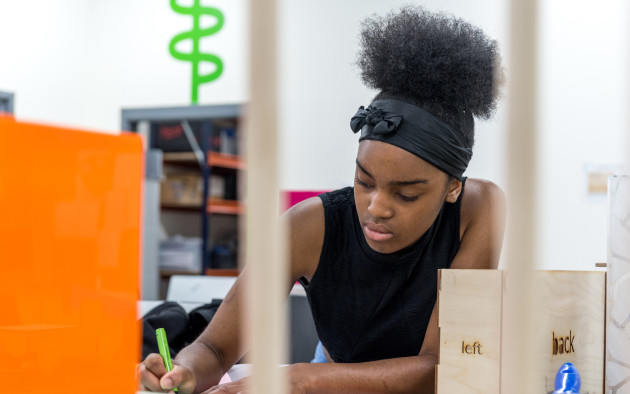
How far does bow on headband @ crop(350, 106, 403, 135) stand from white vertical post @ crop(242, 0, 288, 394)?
2.46 ft

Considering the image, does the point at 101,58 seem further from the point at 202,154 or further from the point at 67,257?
the point at 67,257

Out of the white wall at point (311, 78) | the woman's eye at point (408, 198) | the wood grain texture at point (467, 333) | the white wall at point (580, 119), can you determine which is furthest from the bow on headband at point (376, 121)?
the white wall at point (580, 119)

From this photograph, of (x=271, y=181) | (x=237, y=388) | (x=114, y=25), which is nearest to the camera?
(x=271, y=181)

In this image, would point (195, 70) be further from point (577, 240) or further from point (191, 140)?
point (577, 240)

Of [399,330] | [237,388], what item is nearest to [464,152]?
[399,330]

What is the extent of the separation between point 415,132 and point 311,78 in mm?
2946

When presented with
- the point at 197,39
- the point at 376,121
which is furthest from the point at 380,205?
the point at 197,39

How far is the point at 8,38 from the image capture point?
13.5ft

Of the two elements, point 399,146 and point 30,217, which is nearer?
point 30,217

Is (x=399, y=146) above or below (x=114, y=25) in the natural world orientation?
below

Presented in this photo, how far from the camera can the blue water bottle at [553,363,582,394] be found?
80 centimetres

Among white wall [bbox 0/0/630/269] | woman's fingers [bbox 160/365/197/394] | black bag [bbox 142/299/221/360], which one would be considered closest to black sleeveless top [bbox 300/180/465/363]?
woman's fingers [bbox 160/365/197/394]

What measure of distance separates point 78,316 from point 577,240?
130 inches

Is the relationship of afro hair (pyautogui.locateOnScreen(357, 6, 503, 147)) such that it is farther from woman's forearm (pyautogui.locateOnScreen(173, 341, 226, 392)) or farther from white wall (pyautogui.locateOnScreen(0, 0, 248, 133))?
white wall (pyautogui.locateOnScreen(0, 0, 248, 133))
